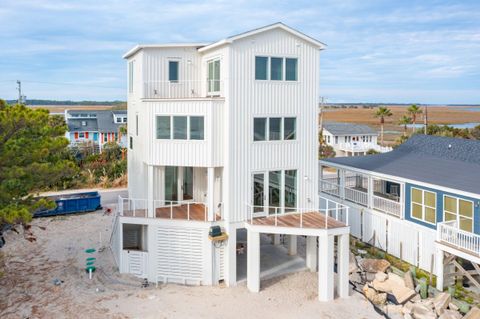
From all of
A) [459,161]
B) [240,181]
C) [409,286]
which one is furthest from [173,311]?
[459,161]

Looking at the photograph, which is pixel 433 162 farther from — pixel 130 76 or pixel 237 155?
pixel 130 76

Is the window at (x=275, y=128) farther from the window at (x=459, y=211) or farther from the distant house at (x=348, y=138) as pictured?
the distant house at (x=348, y=138)

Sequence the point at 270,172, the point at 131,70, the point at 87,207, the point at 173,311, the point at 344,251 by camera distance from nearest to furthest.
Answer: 1. the point at 173,311
2. the point at 344,251
3. the point at 270,172
4. the point at 131,70
5. the point at 87,207

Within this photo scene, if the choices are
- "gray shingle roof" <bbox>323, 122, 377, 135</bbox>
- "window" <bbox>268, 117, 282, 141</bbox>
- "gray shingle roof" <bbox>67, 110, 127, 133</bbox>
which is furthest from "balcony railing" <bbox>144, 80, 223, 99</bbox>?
"gray shingle roof" <bbox>67, 110, 127, 133</bbox>

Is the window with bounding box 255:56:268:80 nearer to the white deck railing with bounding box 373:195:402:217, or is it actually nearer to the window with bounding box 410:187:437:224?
the window with bounding box 410:187:437:224

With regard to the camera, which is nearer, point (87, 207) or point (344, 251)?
point (344, 251)

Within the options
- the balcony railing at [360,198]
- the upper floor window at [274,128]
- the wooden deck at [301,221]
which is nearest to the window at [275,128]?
the upper floor window at [274,128]

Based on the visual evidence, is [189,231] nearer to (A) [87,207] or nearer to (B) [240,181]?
(B) [240,181]
